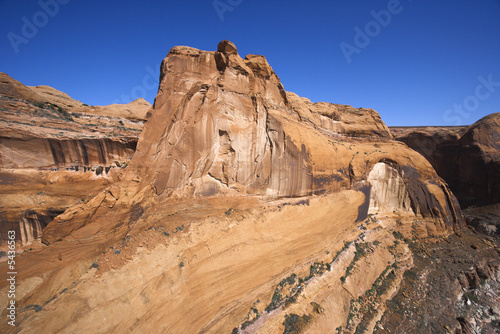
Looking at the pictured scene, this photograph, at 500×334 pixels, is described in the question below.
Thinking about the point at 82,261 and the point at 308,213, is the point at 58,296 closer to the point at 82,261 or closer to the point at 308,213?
the point at 82,261

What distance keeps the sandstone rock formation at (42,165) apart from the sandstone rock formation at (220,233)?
132cm

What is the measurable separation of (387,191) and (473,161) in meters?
16.2

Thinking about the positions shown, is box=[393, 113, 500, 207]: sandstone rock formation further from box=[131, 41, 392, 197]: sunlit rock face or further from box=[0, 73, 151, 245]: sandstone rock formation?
box=[0, 73, 151, 245]: sandstone rock formation

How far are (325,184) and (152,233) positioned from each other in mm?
7929

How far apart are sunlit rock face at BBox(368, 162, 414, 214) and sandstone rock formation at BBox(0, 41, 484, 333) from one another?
1148mm

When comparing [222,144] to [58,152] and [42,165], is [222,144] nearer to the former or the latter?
[58,152]

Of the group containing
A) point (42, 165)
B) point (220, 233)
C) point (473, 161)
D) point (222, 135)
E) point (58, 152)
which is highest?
point (222, 135)

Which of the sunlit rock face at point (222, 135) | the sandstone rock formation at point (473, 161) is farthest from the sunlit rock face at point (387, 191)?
the sandstone rock formation at point (473, 161)

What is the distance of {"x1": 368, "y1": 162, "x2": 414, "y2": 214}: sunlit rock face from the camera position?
12398 mm

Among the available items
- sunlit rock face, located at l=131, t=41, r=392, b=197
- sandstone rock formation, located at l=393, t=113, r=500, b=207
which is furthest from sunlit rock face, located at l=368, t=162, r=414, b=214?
sandstone rock formation, located at l=393, t=113, r=500, b=207

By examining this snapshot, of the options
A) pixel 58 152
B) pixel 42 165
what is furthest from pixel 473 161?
pixel 42 165

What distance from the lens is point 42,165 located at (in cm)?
686

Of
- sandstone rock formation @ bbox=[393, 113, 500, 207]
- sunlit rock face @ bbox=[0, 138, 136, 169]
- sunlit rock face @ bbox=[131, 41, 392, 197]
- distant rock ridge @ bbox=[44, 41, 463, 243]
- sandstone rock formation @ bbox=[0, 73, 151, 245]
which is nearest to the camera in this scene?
sandstone rock formation @ bbox=[0, 73, 151, 245]

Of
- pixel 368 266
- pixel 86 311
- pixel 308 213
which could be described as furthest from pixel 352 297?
pixel 86 311
